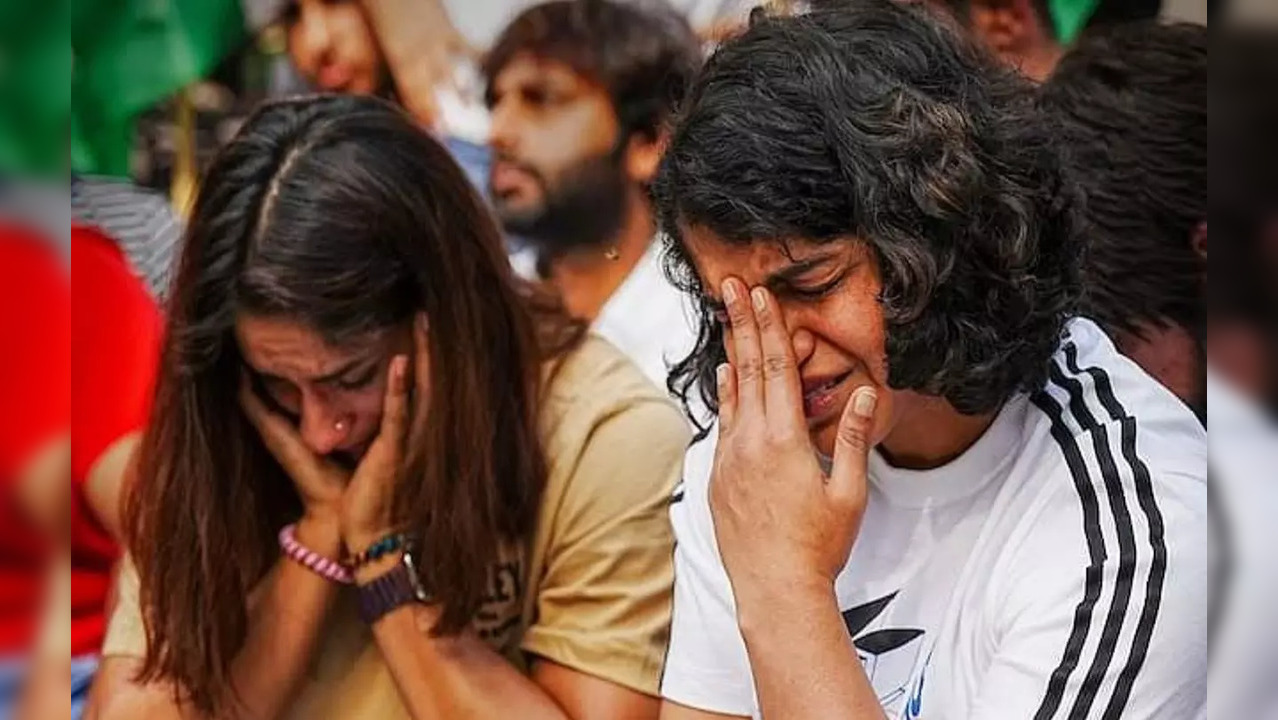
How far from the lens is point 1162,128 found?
4.13 ft

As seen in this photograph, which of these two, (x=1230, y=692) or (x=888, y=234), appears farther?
(x=888, y=234)

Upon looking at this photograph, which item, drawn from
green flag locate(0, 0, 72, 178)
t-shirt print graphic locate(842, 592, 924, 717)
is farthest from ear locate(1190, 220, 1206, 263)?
green flag locate(0, 0, 72, 178)

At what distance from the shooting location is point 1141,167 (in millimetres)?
1262

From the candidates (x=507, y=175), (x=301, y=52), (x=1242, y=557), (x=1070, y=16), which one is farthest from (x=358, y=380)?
(x=1242, y=557)

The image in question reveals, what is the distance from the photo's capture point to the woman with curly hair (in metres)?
1.01

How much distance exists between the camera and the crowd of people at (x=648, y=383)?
3.35 ft

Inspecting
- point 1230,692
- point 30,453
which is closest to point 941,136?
point 1230,692

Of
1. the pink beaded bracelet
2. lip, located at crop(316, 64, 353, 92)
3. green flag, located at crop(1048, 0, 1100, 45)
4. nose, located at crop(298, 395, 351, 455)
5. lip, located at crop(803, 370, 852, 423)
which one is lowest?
the pink beaded bracelet

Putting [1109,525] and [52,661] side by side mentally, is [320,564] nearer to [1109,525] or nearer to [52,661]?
[52,661]

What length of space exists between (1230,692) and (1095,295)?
0.65 meters

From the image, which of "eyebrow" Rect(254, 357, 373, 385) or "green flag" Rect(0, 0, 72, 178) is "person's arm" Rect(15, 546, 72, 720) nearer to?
"green flag" Rect(0, 0, 72, 178)

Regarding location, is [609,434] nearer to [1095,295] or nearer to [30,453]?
[1095,295]

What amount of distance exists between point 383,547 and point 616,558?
19cm

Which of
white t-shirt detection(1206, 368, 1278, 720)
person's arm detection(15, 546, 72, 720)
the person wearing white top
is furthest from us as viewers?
the person wearing white top
